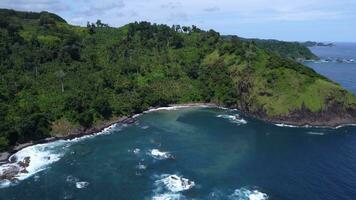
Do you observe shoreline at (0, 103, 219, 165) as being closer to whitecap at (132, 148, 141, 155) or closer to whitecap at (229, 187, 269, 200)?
whitecap at (132, 148, 141, 155)

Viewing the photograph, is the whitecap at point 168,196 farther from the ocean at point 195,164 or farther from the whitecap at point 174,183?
the whitecap at point 174,183

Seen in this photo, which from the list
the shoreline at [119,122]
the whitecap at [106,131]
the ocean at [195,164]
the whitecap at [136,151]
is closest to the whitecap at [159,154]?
the ocean at [195,164]

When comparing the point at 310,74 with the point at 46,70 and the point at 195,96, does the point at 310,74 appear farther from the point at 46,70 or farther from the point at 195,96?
the point at 46,70

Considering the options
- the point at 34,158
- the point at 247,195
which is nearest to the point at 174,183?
the point at 247,195

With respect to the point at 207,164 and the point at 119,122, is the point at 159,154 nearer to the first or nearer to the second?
the point at 207,164

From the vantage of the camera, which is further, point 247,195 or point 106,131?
point 106,131

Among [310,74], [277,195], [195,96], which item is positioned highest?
[310,74]

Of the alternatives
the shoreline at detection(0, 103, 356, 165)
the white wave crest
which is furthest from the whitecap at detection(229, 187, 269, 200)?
the white wave crest

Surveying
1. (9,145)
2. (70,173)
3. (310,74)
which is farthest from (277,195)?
(310,74)
